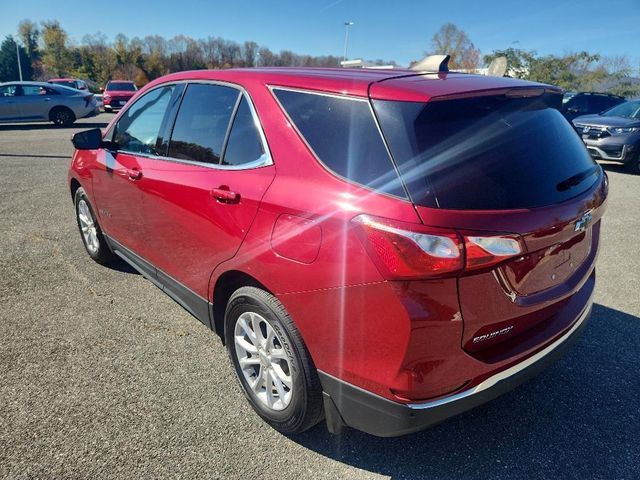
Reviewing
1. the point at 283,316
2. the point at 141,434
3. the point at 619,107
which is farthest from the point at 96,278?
the point at 619,107

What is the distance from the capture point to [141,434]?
2.29 metres

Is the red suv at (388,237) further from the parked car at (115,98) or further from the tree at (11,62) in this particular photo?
the tree at (11,62)

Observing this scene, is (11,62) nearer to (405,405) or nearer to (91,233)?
(91,233)

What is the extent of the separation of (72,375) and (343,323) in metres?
1.90

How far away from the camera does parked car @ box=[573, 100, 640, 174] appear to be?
1001cm

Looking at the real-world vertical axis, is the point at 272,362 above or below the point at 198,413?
above

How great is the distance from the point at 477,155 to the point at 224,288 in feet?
4.90

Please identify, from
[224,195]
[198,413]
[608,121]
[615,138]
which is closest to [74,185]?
[224,195]

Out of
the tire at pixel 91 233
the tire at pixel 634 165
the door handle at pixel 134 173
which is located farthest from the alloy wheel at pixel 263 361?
the tire at pixel 634 165

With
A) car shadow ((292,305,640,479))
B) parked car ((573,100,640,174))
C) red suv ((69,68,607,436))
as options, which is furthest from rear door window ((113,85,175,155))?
parked car ((573,100,640,174))

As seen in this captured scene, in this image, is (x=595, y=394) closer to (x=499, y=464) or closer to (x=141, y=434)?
(x=499, y=464)

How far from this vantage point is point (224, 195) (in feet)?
7.58

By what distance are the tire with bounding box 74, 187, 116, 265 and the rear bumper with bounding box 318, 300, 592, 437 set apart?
302 cm

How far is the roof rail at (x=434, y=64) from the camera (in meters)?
2.52
